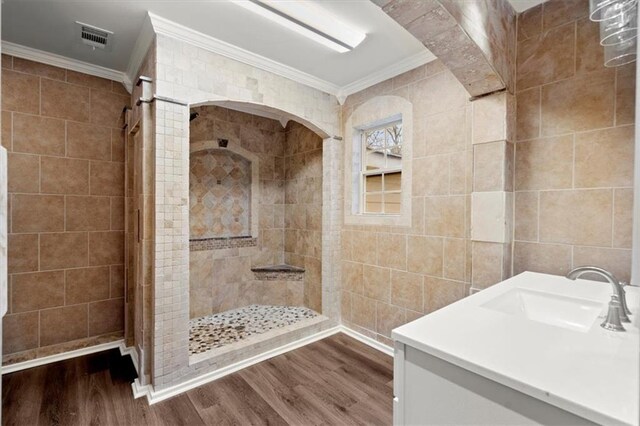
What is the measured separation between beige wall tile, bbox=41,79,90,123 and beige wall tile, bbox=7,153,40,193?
1.39ft

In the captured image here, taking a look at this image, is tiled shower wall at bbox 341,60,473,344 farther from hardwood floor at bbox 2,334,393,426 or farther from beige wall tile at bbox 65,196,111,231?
beige wall tile at bbox 65,196,111,231

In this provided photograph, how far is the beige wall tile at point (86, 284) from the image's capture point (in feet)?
8.91

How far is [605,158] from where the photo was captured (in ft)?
5.80

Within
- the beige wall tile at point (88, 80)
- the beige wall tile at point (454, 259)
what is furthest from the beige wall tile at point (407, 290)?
the beige wall tile at point (88, 80)

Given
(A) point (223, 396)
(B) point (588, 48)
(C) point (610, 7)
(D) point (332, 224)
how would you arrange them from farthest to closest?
(D) point (332, 224), (A) point (223, 396), (B) point (588, 48), (C) point (610, 7)

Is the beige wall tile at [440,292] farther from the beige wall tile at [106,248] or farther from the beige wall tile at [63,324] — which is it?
the beige wall tile at [63,324]

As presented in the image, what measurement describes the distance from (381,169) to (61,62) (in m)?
3.02

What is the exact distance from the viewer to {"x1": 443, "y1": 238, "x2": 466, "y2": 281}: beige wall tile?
233 centimetres

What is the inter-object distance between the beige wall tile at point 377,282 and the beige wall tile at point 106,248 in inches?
95.5

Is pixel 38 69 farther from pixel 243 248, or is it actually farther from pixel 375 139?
pixel 375 139

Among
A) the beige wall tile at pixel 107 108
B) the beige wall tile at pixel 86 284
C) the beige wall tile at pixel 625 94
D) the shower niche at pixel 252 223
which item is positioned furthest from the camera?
the shower niche at pixel 252 223

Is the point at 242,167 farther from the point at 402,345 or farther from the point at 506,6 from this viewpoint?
the point at 402,345

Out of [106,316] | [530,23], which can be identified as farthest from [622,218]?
[106,316]

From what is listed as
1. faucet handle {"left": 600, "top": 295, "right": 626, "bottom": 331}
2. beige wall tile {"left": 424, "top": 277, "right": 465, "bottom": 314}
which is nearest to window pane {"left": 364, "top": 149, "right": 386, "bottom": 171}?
beige wall tile {"left": 424, "top": 277, "right": 465, "bottom": 314}
